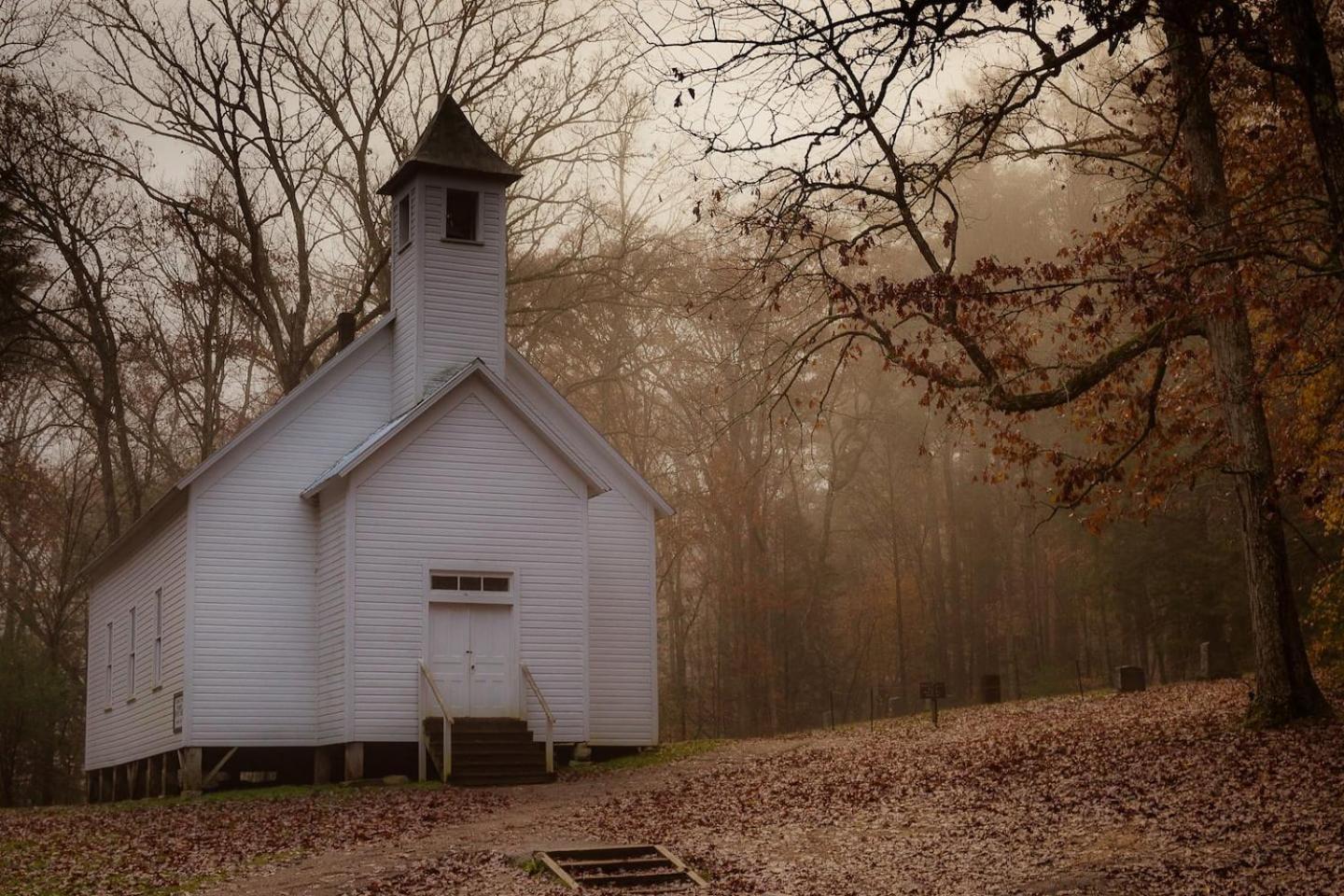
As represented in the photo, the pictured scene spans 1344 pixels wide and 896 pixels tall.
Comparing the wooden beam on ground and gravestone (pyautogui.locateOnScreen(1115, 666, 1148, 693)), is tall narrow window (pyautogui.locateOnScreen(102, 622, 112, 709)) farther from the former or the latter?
gravestone (pyautogui.locateOnScreen(1115, 666, 1148, 693))

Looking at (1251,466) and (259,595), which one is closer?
(1251,466)

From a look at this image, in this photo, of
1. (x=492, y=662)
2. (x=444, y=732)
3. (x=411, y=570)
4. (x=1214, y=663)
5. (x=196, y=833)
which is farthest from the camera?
(x=1214, y=663)

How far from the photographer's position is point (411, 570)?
79.3ft

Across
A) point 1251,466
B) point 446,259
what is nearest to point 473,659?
point 446,259

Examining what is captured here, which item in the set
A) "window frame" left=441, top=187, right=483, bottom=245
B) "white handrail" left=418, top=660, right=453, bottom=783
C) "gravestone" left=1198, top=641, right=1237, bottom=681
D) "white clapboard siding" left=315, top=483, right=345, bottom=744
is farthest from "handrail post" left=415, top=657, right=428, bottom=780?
"gravestone" left=1198, top=641, right=1237, bottom=681

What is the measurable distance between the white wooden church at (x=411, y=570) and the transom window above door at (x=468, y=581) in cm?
4

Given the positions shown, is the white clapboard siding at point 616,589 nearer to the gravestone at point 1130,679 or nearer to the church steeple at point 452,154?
the church steeple at point 452,154

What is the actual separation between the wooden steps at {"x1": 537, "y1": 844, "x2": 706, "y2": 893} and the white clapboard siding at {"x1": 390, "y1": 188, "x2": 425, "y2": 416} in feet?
40.6

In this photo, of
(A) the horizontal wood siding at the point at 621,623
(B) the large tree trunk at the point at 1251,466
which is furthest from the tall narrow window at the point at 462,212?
(B) the large tree trunk at the point at 1251,466

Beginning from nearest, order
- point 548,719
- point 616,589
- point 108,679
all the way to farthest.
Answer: point 548,719, point 616,589, point 108,679

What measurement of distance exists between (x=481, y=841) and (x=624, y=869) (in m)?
2.52

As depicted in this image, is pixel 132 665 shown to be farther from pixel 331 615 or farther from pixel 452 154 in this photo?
A: pixel 452 154

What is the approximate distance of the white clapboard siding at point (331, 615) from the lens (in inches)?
942

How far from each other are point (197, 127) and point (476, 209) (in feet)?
33.5
